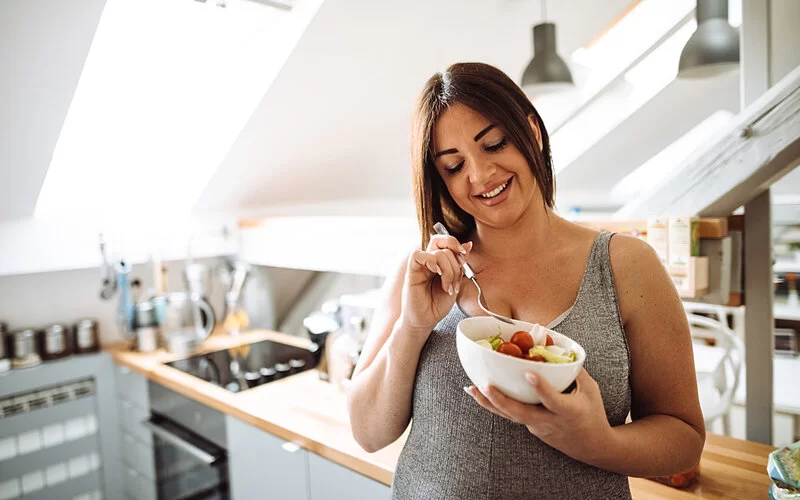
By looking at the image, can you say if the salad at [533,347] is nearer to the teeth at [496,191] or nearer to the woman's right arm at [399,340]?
the woman's right arm at [399,340]

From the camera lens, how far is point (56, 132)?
1930 millimetres

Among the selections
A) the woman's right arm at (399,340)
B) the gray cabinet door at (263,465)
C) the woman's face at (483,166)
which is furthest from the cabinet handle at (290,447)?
the woman's face at (483,166)

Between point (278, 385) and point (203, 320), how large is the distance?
0.82 metres

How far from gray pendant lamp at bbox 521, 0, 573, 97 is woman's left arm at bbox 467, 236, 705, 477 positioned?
1743 mm

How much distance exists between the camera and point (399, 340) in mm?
915

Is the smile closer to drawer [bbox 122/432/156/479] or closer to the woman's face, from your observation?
the woman's face

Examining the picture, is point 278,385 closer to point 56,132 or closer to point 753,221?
point 56,132

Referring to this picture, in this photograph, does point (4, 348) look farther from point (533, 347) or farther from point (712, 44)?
point (712, 44)

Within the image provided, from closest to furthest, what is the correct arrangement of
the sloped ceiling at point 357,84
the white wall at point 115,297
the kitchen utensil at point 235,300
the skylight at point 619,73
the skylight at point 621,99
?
the sloped ceiling at point 357,84, the white wall at point 115,297, the kitchen utensil at point 235,300, the skylight at point 619,73, the skylight at point 621,99

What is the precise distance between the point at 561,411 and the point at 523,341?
10 cm

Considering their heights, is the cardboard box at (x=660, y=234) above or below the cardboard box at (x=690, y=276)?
above

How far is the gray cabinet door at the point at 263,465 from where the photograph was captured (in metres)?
1.55

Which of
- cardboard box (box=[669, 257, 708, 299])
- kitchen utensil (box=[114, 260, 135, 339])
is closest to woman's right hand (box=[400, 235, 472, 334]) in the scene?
cardboard box (box=[669, 257, 708, 299])

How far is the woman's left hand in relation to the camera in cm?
66
